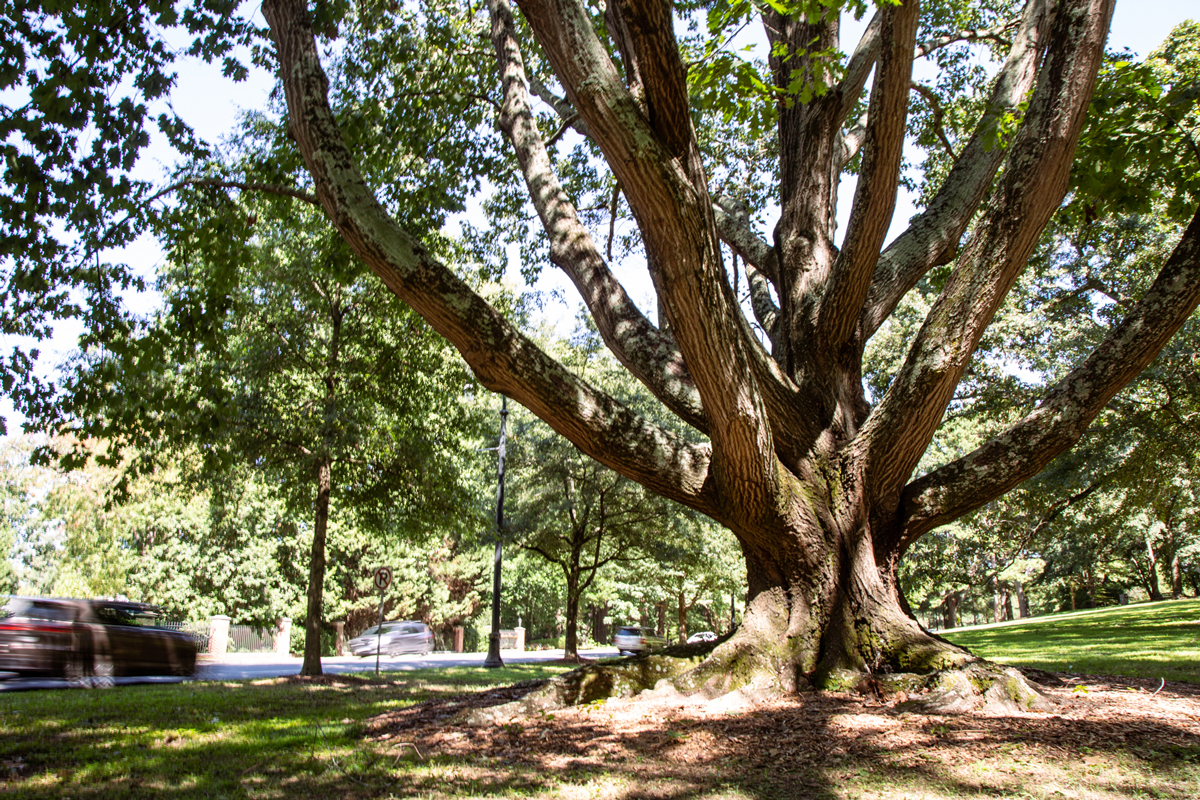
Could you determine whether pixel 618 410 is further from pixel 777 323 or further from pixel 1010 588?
pixel 1010 588

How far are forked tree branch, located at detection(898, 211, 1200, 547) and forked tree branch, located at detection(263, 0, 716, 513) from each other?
6.63 ft

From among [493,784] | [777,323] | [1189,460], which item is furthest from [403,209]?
[1189,460]

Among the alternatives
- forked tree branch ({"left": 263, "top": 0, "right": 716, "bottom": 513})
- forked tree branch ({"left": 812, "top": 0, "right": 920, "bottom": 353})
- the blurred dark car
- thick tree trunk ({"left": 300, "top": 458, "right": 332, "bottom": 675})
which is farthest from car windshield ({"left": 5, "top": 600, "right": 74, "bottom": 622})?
forked tree branch ({"left": 812, "top": 0, "right": 920, "bottom": 353})

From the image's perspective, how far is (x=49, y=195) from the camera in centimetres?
593

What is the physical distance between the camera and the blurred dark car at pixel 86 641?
38.2 ft

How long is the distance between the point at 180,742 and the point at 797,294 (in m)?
6.72

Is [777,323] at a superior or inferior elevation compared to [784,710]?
superior

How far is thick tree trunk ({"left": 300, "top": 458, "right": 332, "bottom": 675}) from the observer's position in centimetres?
1432

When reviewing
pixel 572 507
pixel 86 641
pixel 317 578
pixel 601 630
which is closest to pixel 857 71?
pixel 317 578

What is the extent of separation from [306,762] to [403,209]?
281 inches

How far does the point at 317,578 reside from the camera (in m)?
14.4

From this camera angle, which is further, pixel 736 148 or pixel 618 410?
A: pixel 736 148

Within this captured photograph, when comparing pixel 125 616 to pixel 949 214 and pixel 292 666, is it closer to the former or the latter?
pixel 292 666

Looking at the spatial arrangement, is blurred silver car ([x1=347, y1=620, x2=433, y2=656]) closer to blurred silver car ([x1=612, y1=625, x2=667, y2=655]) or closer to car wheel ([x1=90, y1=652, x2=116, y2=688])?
blurred silver car ([x1=612, y1=625, x2=667, y2=655])
